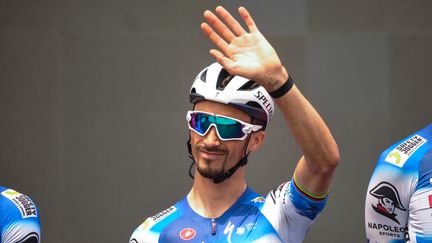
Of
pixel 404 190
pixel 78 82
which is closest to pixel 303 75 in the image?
pixel 78 82

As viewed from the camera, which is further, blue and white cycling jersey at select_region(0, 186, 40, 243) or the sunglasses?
blue and white cycling jersey at select_region(0, 186, 40, 243)

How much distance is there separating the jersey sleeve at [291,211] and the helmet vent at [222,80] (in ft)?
2.03

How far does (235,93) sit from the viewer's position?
19.0ft

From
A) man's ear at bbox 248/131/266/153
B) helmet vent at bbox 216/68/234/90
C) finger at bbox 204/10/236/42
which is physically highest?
finger at bbox 204/10/236/42

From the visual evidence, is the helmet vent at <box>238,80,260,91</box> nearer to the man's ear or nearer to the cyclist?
the cyclist

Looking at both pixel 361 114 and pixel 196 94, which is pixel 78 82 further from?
pixel 196 94

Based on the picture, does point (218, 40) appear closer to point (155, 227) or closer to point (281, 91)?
point (281, 91)

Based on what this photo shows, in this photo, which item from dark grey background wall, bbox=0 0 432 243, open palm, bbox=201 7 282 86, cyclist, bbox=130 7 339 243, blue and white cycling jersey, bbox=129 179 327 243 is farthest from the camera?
dark grey background wall, bbox=0 0 432 243

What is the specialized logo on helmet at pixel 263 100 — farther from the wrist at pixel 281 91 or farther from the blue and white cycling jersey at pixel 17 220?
the blue and white cycling jersey at pixel 17 220

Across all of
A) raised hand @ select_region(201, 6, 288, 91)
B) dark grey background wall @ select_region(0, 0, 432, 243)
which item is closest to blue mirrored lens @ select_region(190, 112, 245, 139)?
raised hand @ select_region(201, 6, 288, 91)

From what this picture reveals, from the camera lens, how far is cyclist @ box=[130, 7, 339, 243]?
548cm

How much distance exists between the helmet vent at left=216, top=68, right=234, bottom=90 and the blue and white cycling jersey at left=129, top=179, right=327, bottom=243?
0.58 metres

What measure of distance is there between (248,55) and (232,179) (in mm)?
854

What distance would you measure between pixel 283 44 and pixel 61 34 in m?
1.68
